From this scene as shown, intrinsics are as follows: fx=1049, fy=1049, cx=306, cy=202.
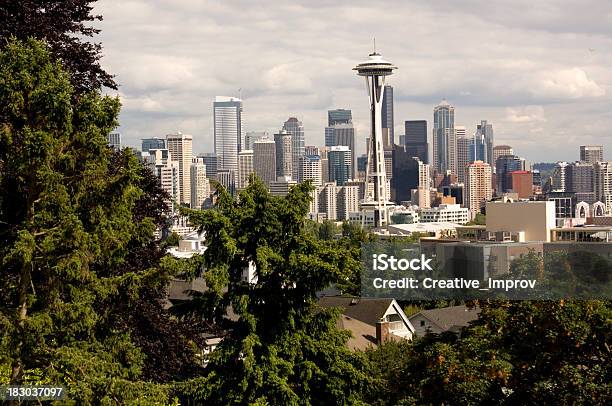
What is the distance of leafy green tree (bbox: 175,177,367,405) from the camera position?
17.2 m

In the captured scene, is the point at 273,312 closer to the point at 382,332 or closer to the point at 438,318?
the point at 382,332

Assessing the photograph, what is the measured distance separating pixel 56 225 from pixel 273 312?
5293 millimetres

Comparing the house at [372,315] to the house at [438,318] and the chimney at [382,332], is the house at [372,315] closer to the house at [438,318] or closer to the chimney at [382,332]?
the chimney at [382,332]

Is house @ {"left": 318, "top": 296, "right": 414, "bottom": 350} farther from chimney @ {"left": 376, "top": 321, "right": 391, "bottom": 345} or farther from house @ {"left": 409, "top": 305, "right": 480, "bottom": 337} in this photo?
house @ {"left": 409, "top": 305, "right": 480, "bottom": 337}

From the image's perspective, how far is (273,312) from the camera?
1789cm

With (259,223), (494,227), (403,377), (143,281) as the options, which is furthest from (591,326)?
(494,227)

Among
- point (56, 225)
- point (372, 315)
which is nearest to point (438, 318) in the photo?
point (372, 315)

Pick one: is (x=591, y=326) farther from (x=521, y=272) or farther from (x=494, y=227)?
(x=494, y=227)

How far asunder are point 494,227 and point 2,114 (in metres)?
38.7

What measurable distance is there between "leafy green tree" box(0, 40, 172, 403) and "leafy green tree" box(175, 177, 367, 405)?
302 cm

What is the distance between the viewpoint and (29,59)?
14.1m

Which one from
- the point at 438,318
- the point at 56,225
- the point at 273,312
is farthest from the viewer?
the point at 438,318

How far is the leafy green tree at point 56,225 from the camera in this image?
526 inches

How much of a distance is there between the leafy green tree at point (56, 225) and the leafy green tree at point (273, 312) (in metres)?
3.02
